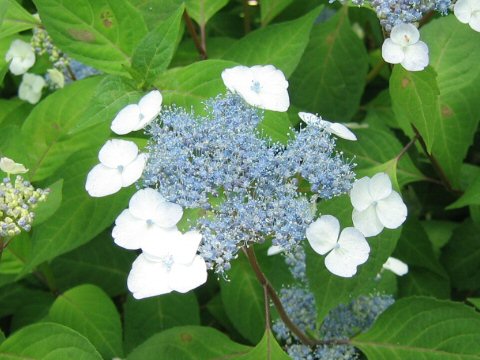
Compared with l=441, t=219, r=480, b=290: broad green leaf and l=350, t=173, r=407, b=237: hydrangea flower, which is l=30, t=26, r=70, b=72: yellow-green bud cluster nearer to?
l=350, t=173, r=407, b=237: hydrangea flower

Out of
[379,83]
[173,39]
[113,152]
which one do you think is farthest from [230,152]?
[379,83]

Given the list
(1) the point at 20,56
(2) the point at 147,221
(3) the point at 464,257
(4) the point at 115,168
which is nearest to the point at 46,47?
(1) the point at 20,56

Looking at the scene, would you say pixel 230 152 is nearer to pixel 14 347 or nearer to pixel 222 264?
pixel 222 264

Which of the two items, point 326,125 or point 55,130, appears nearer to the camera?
point 326,125

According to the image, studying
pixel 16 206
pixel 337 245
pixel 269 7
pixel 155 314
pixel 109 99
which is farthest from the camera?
pixel 269 7

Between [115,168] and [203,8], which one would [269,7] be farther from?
[115,168]
